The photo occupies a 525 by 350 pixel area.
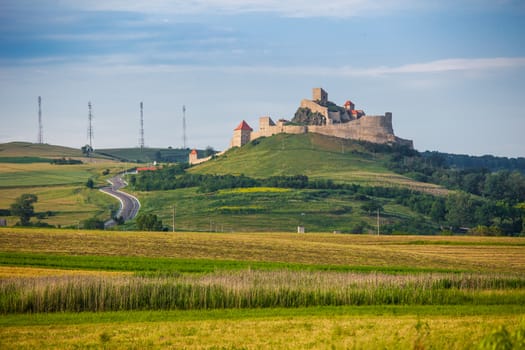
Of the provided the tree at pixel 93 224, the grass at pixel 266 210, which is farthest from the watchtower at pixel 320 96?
the tree at pixel 93 224

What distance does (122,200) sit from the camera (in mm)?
116875

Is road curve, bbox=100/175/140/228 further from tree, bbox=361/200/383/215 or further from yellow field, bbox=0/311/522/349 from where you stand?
yellow field, bbox=0/311/522/349

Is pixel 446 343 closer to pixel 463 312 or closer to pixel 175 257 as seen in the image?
pixel 463 312

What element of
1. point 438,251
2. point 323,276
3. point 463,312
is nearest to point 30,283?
point 323,276

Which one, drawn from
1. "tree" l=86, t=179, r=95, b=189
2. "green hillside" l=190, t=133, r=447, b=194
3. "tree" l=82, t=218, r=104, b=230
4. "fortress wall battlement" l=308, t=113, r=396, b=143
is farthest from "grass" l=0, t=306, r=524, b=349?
"fortress wall battlement" l=308, t=113, r=396, b=143

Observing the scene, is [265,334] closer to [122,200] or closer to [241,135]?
[122,200]

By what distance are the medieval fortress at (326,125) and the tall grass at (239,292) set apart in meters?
123

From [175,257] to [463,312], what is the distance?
20.0 metres

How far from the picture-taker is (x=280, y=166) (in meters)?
140

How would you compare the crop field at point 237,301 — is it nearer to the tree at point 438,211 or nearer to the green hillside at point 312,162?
the tree at point 438,211

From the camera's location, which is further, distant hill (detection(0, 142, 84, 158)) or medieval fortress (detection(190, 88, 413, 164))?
distant hill (detection(0, 142, 84, 158))

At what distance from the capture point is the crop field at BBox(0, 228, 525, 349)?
20.9 metres

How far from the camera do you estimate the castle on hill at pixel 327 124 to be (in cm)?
15500

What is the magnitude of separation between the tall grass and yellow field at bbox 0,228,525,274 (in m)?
11.9
